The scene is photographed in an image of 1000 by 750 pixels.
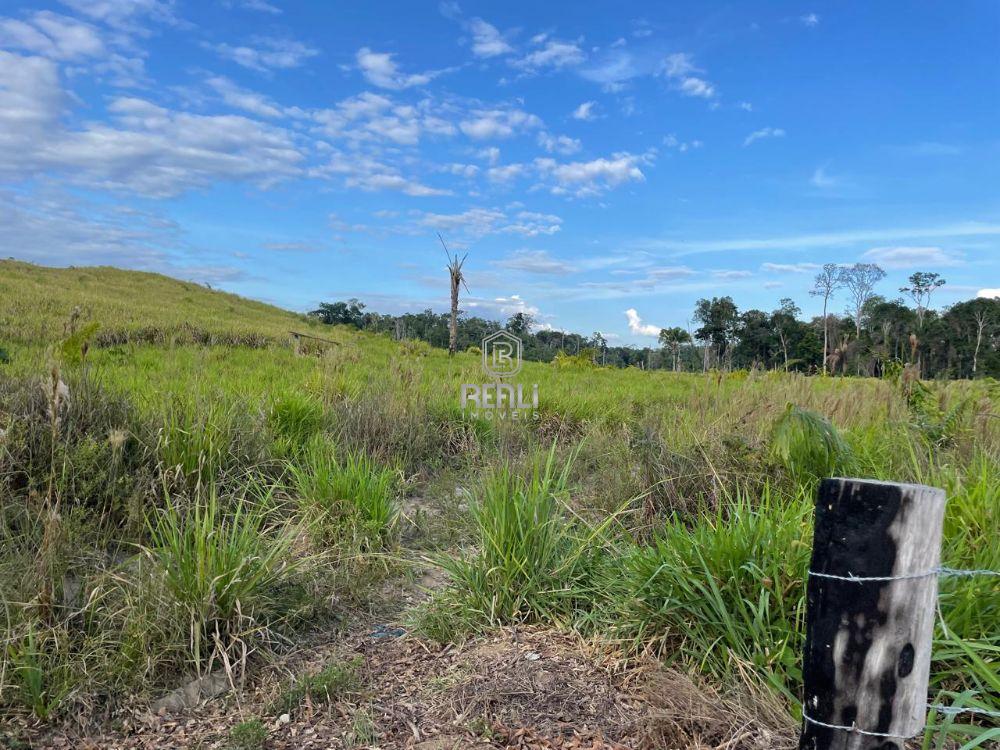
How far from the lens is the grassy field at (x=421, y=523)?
2.45 meters

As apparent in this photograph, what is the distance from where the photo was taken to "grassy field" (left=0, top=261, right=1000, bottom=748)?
2445 millimetres

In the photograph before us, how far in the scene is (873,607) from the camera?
1.54 metres

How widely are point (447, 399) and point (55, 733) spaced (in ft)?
15.5

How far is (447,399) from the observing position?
6.86 m

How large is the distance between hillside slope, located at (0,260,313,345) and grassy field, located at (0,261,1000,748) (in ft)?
4.83

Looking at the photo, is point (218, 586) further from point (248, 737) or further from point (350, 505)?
point (350, 505)

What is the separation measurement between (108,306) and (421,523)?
38.5 ft

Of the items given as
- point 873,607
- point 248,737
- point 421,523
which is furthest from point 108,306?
point 873,607

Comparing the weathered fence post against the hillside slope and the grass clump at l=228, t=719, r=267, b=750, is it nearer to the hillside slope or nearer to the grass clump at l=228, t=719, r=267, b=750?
the grass clump at l=228, t=719, r=267, b=750

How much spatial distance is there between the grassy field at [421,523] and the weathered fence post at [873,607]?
0.26 metres

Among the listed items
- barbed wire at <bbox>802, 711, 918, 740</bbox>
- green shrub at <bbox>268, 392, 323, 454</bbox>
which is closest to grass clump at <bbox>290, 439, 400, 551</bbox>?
green shrub at <bbox>268, 392, 323, 454</bbox>

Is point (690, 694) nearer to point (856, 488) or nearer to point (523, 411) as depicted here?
point (856, 488)

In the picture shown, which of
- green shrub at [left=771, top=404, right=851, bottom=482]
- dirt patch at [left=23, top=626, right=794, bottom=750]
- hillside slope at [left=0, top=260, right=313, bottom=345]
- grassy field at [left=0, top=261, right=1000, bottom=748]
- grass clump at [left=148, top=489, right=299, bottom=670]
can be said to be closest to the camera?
dirt patch at [left=23, top=626, right=794, bottom=750]

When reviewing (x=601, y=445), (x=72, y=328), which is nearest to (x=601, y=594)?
(x=601, y=445)
